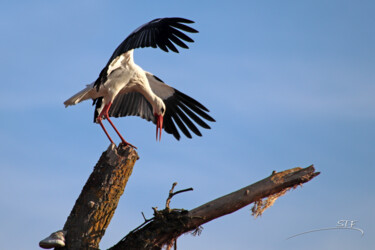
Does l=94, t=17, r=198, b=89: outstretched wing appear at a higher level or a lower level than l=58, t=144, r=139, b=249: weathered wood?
higher

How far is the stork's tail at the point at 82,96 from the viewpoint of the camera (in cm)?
767

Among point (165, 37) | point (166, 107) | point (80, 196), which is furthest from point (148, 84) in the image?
point (80, 196)

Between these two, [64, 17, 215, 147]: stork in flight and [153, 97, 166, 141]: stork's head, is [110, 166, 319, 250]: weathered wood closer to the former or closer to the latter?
[64, 17, 215, 147]: stork in flight

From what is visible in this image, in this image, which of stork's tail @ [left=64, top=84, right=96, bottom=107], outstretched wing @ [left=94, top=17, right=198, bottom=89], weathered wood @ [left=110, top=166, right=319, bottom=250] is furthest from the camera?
stork's tail @ [left=64, top=84, right=96, bottom=107]

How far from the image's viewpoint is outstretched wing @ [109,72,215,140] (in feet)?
28.2

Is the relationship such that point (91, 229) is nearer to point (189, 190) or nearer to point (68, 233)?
point (68, 233)

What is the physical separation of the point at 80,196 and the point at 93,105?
10.7 feet

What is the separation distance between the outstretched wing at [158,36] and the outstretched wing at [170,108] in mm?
1784

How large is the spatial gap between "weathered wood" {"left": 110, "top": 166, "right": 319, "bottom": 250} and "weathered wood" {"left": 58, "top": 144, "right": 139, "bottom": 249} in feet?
0.99

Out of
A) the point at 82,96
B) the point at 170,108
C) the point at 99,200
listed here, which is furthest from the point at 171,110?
the point at 99,200

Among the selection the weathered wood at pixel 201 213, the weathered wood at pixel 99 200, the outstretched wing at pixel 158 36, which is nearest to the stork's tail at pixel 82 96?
the outstretched wing at pixel 158 36

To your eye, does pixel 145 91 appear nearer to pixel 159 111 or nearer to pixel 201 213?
pixel 159 111

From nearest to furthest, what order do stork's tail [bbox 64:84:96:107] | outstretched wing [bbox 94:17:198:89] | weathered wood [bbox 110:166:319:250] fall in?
weathered wood [bbox 110:166:319:250], outstretched wing [bbox 94:17:198:89], stork's tail [bbox 64:84:96:107]

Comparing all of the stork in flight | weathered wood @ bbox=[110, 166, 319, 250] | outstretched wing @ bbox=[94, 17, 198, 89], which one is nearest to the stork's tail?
the stork in flight
